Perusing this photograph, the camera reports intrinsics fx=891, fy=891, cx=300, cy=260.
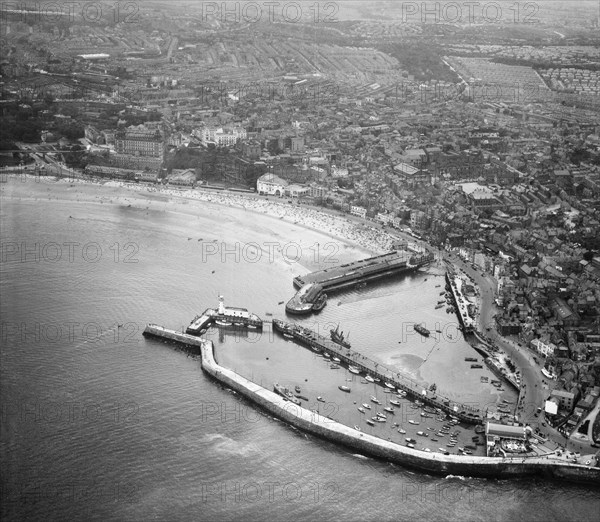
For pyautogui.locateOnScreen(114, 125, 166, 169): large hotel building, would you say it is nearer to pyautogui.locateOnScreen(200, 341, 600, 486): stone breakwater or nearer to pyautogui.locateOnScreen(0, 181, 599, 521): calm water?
pyautogui.locateOnScreen(0, 181, 599, 521): calm water

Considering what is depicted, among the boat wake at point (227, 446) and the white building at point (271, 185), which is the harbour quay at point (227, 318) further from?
the white building at point (271, 185)

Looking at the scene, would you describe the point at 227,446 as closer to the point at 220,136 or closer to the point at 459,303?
the point at 459,303

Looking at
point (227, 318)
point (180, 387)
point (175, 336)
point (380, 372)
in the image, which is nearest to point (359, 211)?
point (227, 318)

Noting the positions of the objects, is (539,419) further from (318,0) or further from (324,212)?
(318,0)

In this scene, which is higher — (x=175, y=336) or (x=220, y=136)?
(x=220, y=136)

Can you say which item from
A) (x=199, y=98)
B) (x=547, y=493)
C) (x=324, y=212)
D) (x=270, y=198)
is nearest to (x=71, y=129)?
(x=199, y=98)

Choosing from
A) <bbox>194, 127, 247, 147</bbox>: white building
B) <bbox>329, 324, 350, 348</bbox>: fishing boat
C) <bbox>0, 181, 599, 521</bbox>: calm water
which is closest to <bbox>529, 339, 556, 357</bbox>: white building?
<bbox>0, 181, 599, 521</bbox>: calm water
